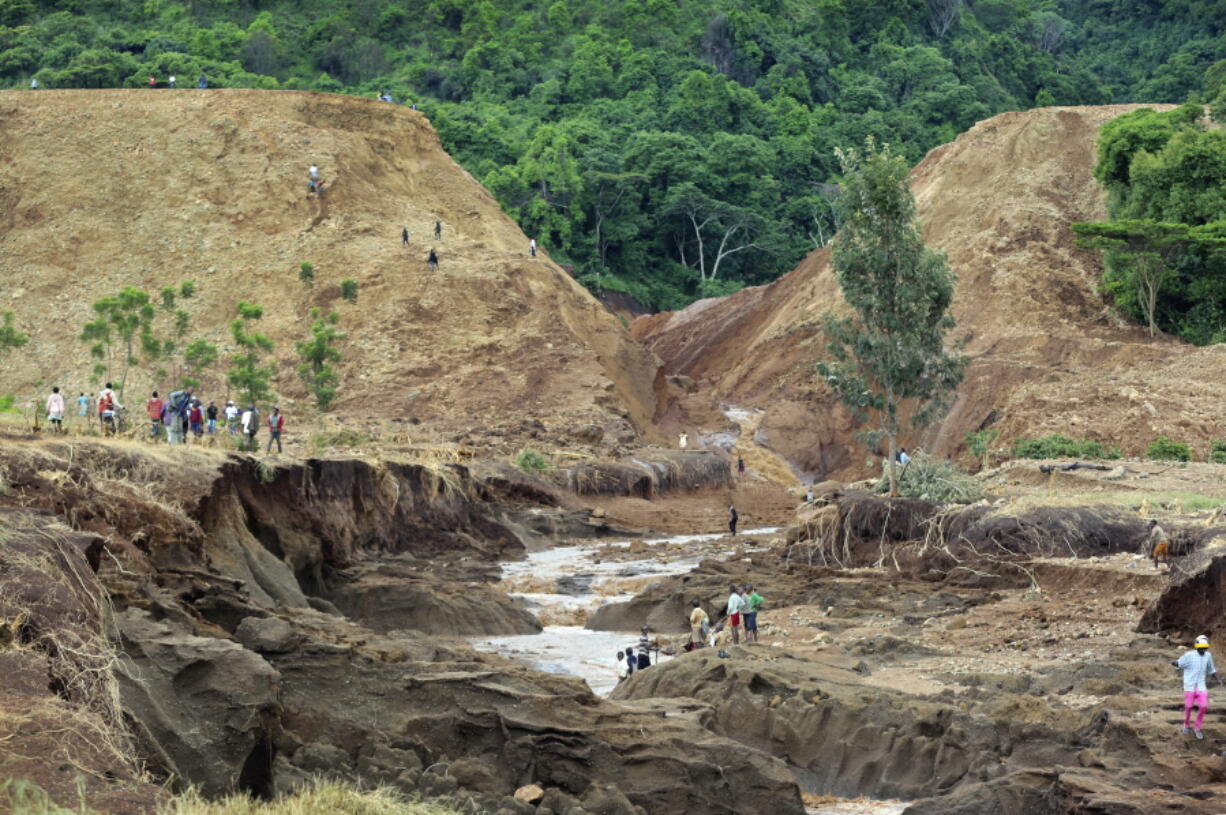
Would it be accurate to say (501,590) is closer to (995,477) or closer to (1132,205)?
(995,477)

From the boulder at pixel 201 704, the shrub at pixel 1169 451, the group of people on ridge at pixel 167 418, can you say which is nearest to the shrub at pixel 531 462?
the group of people on ridge at pixel 167 418

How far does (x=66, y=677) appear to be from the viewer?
11.6 m

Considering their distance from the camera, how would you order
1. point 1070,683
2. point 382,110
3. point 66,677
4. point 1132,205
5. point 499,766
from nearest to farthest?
point 66,677 → point 499,766 → point 1070,683 → point 1132,205 → point 382,110

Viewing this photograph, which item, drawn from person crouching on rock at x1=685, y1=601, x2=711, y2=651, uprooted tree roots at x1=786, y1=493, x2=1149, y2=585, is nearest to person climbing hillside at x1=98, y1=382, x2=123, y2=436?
person crouching on rock at x1=685, y1=601, x2=711, y2=651

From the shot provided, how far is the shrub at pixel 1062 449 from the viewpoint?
137ft

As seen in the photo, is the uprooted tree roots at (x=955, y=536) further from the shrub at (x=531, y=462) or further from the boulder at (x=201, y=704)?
the boulder at (x=201, y=704)

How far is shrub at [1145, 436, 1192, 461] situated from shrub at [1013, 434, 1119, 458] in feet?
3.09

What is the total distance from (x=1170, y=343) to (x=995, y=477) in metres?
18.9

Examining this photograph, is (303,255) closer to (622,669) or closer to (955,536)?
(955,536)

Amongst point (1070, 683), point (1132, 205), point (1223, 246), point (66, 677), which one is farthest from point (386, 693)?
point (1132, 205)

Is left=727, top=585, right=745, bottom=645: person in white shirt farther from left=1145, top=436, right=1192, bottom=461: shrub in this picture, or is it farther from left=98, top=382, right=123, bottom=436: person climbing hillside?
left=1145, top=436, right=1192, bottom=461: shrub

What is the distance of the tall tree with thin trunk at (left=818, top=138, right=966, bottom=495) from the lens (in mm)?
33406

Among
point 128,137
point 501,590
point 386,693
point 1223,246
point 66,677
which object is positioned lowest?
point 501,590

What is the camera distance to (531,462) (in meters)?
45.5
